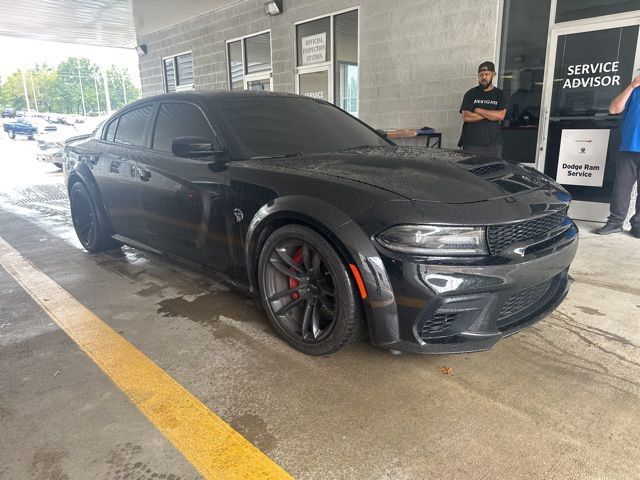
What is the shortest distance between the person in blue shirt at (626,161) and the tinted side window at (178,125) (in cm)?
426

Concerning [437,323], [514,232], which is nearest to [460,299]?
[437,323]

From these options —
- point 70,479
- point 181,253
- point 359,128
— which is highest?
point 359,128

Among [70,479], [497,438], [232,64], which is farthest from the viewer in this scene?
[232,64]

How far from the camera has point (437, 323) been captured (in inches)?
77.2

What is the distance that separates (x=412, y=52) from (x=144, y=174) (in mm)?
4582

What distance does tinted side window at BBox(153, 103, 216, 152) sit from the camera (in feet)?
9.63

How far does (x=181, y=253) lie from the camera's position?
127 inches

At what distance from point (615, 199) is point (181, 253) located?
454 centimetres

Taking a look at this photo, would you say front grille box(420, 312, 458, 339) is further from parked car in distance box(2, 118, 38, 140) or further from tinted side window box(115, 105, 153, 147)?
parked car in distance box(2, 118, 38, 140)

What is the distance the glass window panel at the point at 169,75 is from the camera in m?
11.9

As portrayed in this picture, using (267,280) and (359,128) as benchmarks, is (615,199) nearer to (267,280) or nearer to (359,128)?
(359,128)

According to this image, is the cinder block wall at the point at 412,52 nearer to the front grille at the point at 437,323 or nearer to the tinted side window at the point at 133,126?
the tinted side window at the point at 133,126

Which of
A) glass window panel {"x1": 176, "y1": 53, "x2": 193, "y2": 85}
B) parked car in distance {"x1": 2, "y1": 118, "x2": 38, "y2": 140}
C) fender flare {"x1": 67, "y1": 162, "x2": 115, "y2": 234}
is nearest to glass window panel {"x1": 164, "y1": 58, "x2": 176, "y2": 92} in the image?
glass window panel {"x1": 176, "y1": 53, "x2": 193, "y2": 85}

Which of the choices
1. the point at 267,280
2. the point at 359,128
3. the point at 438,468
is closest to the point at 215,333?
the point at 267,280
